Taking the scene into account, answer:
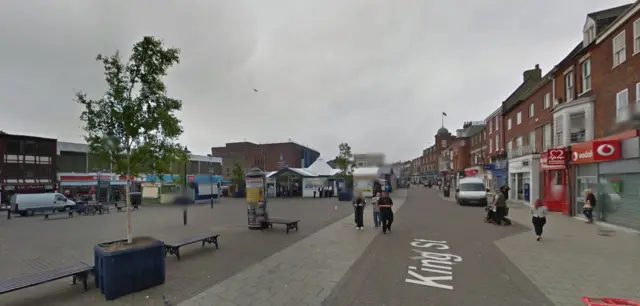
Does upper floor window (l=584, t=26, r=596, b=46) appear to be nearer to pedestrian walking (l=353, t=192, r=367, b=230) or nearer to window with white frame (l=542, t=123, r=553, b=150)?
window with white frame (l=542, t=123, r=553, b=150)

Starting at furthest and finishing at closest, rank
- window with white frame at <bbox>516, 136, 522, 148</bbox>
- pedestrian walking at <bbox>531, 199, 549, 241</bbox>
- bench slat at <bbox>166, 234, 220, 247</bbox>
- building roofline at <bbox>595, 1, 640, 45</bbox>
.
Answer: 1. window with white frame at <bbox>516, 136, 522, 148</bbox>
2. building roofline at <bbox>595, 1, 640, 45</bbox>
3. pedestrian walking at <bbox>531, 199, 549, 241</bbox>
4. bench slat at <bbox>166, 234, 220, 247</bbox>

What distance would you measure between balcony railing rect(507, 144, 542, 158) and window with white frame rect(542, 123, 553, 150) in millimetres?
993

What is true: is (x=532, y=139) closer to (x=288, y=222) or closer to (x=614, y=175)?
(x=614, y=175)

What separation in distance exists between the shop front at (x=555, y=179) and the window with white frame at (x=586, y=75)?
3217mm

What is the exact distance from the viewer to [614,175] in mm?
12844

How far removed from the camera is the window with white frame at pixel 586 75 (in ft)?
51.7

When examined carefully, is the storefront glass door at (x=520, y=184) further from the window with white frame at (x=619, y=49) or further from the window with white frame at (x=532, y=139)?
the window with white frame at (x=619, y=49)

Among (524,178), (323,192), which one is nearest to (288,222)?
(524,178)

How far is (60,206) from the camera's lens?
23.5 m

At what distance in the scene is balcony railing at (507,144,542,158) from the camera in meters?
22.8

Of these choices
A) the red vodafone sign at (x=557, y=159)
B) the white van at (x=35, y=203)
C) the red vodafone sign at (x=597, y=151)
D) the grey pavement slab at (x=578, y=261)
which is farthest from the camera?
the white van at (x=35, y=203)

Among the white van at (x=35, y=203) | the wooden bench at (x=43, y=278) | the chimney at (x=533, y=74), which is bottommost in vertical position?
the white van at (x=35, y=203)

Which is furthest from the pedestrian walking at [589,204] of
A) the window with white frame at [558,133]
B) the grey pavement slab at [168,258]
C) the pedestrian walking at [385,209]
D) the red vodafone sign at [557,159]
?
the grey pavement slab at [168,258]

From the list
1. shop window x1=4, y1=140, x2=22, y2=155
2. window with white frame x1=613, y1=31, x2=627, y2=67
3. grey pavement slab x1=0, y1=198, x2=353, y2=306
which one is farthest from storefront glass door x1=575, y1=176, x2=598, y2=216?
shop window x1=4, y1=140, x2=22, y2=155
